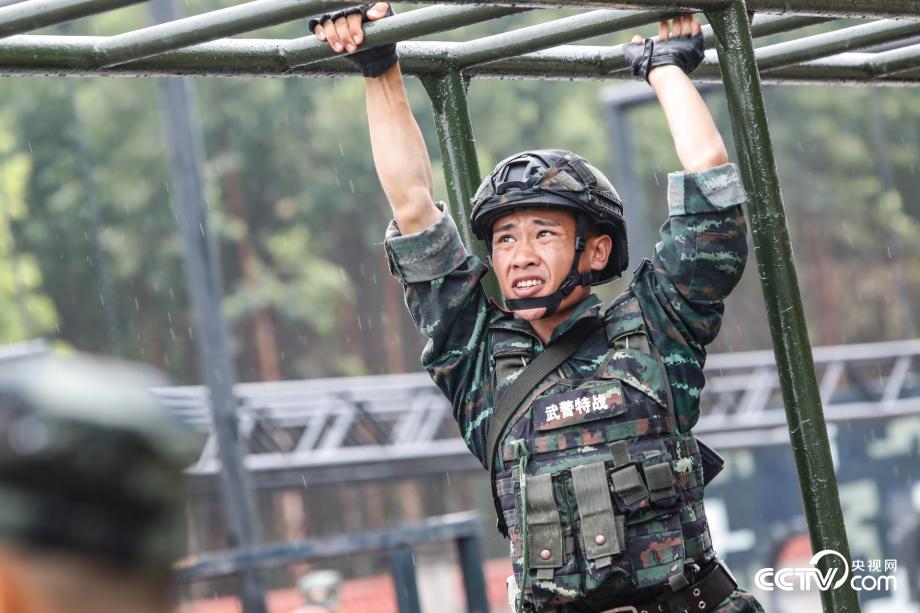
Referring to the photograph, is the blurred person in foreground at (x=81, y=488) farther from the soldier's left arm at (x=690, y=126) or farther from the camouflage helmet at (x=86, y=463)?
the soldier's left arm at (x=690, y=126)

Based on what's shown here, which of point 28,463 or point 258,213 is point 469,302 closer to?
point 28,463

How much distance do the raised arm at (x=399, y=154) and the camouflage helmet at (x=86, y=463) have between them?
7.46 ft

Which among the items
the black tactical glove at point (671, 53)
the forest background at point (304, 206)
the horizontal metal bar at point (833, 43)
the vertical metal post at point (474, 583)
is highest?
the forest background at point (304, 206)

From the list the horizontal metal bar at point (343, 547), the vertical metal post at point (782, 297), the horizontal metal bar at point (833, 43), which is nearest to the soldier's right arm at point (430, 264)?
the vertical metal post at point (782, 297)

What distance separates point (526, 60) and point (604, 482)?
120 centimetres

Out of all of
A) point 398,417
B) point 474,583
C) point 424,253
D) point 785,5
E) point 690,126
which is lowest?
point 474,583

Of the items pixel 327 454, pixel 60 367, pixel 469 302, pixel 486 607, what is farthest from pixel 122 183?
pixel 60 367

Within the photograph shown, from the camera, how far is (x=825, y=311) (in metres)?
32.0

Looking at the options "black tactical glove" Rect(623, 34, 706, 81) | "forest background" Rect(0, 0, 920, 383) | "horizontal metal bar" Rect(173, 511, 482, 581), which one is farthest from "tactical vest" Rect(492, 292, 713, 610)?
"forest background" Rect(0, 0, 920, 383)

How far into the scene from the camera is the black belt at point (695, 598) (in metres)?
3.18

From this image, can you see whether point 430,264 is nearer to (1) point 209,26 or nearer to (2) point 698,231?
(2) point 698,231

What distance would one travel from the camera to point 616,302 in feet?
11.1

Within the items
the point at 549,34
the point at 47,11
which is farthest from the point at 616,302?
the point at 47,11

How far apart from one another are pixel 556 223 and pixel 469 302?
0.82 feet
